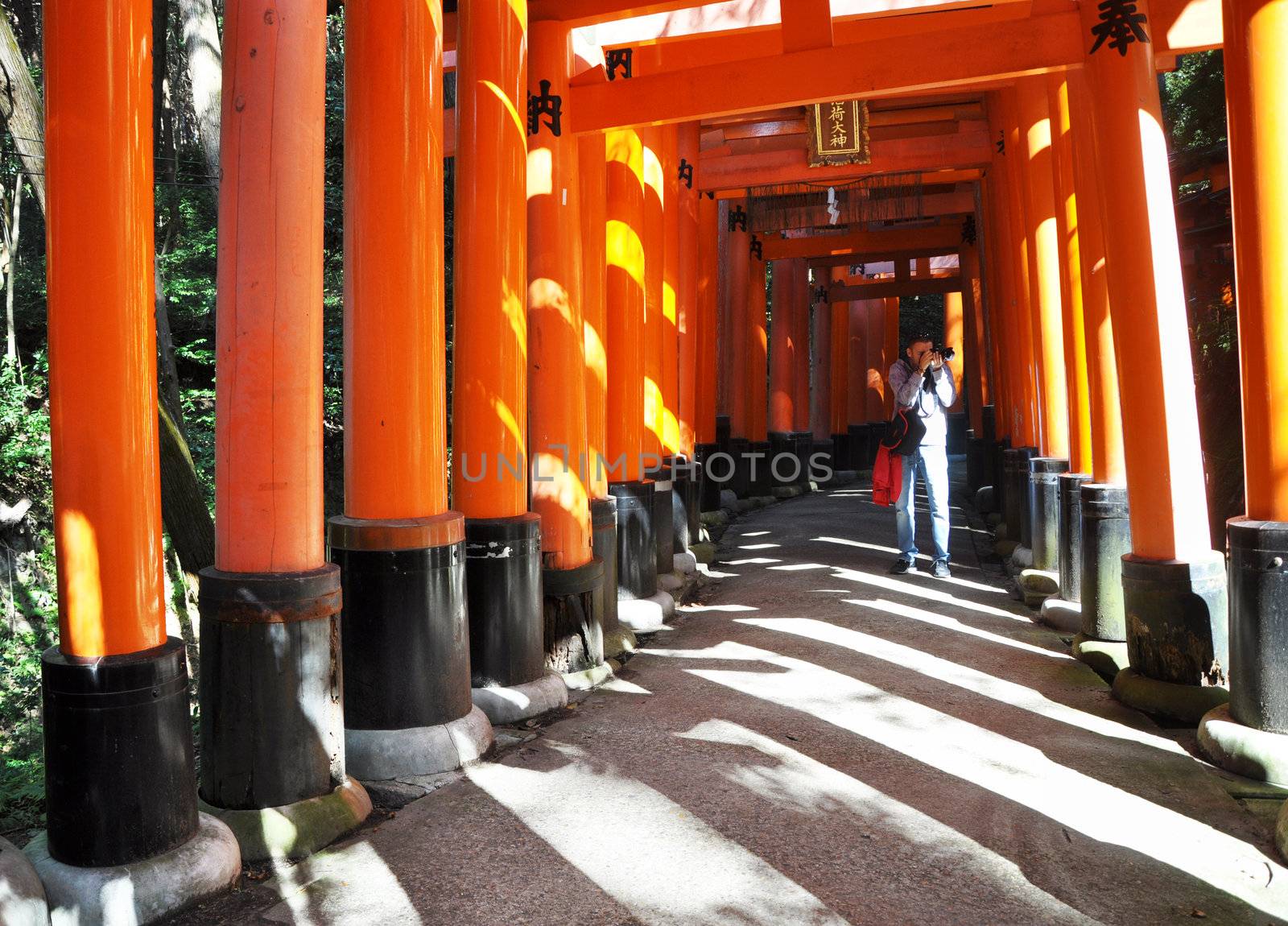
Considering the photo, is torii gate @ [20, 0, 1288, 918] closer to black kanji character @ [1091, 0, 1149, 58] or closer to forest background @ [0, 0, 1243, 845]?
black kanji character @ [1091, 0, 1149, 58]

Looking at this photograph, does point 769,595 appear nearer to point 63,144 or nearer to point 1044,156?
point 1044,156

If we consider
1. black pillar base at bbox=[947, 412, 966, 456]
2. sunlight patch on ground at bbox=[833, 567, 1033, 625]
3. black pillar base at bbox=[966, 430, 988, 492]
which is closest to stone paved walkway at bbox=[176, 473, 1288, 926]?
sunlight patch on ground at bbox=[833, 567, 1033, 625]

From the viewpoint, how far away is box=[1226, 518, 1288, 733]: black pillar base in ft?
12.4

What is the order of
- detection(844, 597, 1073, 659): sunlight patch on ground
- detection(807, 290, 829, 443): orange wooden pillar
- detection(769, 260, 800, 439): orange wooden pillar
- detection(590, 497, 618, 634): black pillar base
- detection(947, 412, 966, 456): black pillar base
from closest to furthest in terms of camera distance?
detection(844, 597, 1073, 659): sunlight patch on ground, detection(590, 497, 618, 634): black pillar base, detection(769, 260, 800, 439): orange wooden pillar, detection(807, 290, 829, 443): orange wooden pillar, detection(947, 412, 966, 456): black pillar base

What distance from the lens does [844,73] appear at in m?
5.34

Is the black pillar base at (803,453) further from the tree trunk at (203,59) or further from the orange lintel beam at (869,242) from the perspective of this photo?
the tree trunk at (203,59)

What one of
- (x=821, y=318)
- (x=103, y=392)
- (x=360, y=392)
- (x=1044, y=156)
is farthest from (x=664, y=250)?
(x=821, y=318)

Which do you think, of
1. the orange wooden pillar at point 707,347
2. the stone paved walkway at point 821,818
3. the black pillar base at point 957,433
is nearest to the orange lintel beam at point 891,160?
the orange wooden pillar at point 707,347

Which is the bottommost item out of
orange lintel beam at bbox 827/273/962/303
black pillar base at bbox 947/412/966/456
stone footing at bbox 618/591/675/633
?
stone footing at bbox 618/591/675/633

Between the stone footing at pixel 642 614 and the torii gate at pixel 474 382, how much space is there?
0.04m

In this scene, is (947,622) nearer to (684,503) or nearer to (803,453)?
(684,503)

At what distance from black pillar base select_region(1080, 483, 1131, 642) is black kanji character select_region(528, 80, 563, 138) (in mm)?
3350

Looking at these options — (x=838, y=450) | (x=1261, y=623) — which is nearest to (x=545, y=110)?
(x=1261, y=623)

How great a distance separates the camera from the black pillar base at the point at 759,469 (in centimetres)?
1481
